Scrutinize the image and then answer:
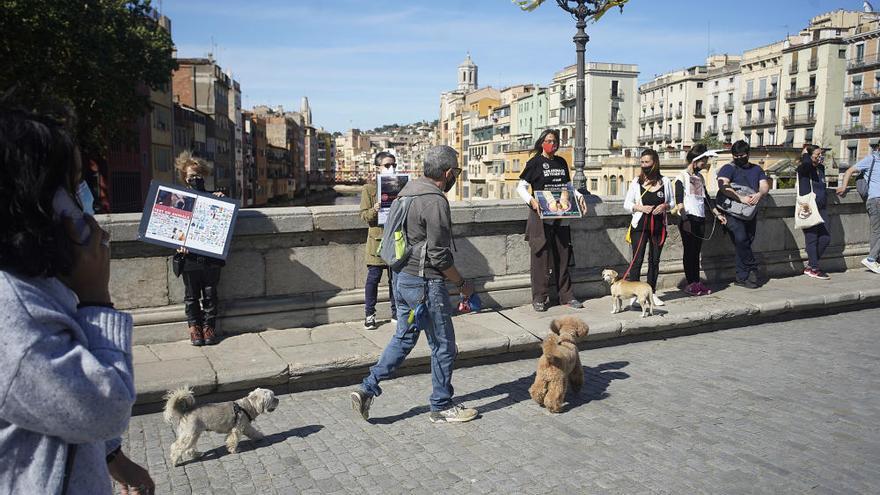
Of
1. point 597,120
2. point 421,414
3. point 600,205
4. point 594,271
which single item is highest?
point 597,120

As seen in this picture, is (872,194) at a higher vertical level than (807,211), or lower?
higher

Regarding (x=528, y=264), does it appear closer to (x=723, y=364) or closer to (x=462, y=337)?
(x=462, y=337)

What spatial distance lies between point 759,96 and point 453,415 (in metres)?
84.8

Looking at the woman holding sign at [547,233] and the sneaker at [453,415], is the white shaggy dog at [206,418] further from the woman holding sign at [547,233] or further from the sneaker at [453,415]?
the woman holding sign at [547,233]

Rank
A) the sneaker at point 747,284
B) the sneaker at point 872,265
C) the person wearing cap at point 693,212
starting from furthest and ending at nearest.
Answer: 1. the sneaker at point 872,265
2. the sneaker at point 747,284
3. the person wearing cap at point 693,212

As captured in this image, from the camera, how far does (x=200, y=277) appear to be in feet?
21.4

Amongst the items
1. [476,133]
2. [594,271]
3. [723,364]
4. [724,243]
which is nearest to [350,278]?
[594,271]

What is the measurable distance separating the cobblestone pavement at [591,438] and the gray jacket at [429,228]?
1.19 m

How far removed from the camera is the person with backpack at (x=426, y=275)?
196 inches

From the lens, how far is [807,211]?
10.0 meters

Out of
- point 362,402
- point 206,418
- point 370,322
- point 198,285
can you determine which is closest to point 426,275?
point 362,402

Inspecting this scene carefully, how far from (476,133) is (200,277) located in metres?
108

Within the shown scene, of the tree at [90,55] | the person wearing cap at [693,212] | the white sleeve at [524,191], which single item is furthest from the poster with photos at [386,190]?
the tree at [90,55]

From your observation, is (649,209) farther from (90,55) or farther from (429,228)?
(90,55)
